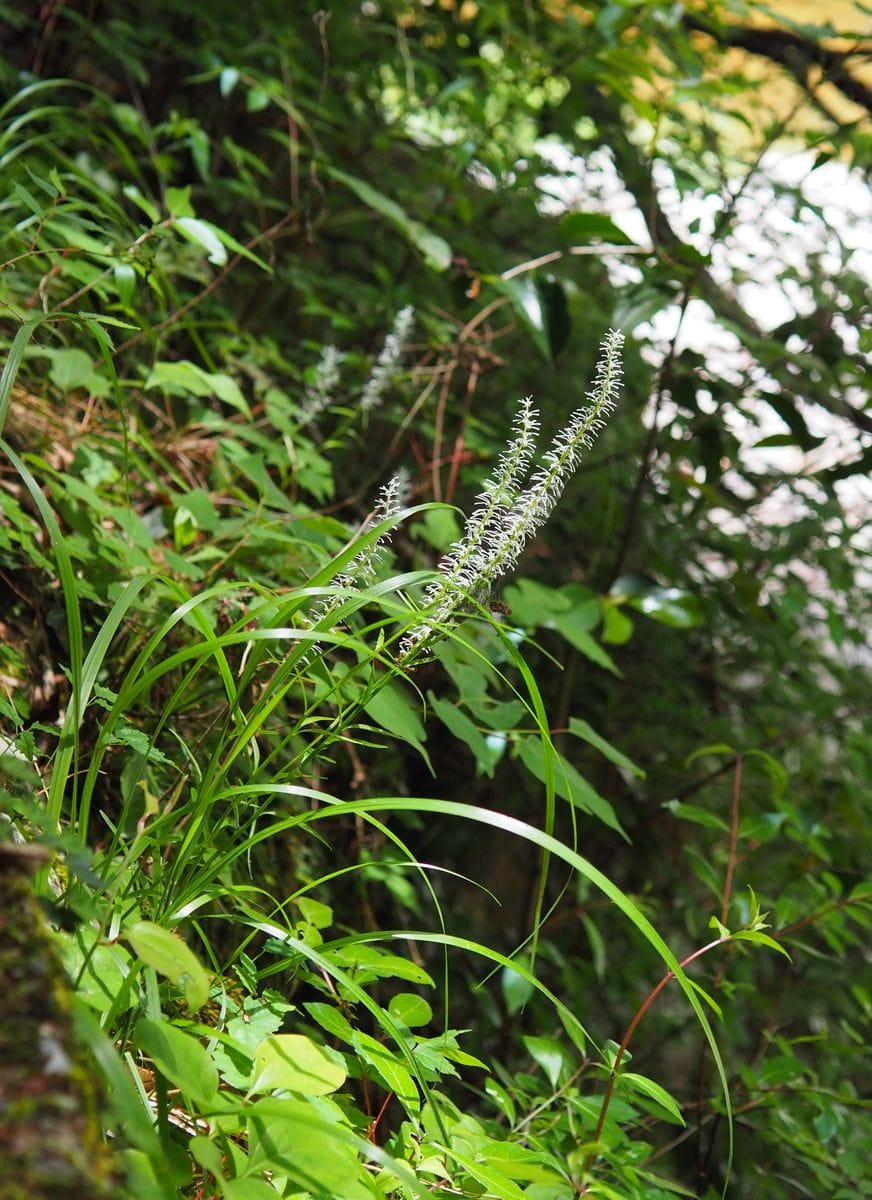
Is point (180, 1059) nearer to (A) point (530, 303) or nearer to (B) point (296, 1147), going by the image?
(B) point (296, 1147)

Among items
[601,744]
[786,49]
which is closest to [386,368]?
[601,744]

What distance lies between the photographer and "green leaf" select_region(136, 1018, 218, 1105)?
0.53m

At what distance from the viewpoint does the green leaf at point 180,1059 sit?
20.8 inches

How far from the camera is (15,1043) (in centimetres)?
40

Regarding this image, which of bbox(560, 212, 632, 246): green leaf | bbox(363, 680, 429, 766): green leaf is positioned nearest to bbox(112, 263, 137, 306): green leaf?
bbox(363, 680, 429, 766): green leaf

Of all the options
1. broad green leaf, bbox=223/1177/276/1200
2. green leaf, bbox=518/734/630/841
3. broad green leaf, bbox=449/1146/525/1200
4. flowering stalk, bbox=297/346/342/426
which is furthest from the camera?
flowering stalk, bbox=297/346/342/426

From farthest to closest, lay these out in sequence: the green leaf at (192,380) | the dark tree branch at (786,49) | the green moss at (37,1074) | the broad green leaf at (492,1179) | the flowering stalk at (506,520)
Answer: the dark tree branch at (786,49)
the green leaf at (192,380)
the flowering stalk at (506,520)
the broad green leaf at (492,1179)
the green moss at (37,1074)

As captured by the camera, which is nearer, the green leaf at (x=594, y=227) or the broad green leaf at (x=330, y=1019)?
the broad green leaf at (x=330, y=1019)

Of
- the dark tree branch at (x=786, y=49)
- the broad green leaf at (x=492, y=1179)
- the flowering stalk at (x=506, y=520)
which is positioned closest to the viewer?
the broad green leaf at (x=492, y=1179)

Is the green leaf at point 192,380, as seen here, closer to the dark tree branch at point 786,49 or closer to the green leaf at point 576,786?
the green leaf at point 576,786

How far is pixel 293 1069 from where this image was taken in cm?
58

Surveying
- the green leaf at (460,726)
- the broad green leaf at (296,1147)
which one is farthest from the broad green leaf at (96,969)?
the green leaf at (460,726)

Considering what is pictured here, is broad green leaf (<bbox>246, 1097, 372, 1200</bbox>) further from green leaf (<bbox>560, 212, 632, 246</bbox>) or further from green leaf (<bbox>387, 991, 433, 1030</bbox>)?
green leaf (<bbox>560, 212, 632, 246</bbox>)

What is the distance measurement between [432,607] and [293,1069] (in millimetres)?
343
